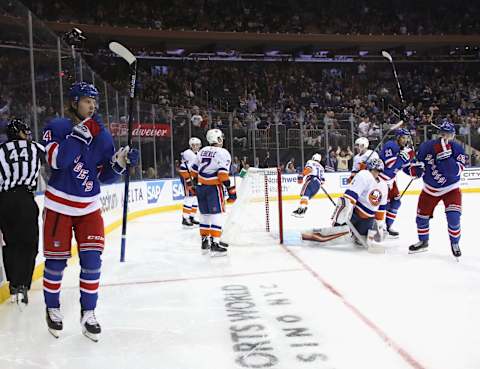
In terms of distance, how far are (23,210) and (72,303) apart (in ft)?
2.50

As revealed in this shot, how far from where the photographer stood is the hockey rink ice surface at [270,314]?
2.60 m

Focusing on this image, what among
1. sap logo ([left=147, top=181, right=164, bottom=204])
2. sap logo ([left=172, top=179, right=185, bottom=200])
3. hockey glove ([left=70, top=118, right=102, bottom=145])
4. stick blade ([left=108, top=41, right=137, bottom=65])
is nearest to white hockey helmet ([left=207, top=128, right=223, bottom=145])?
stick blade ([left=108, top=41, right=137, bottom=65])

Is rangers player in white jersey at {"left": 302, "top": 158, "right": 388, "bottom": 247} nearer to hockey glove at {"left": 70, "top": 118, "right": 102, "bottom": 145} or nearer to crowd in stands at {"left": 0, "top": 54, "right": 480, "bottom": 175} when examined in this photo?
hockey glove at {"left": 70, "top": 118, "right": 102, "bottom": 145}

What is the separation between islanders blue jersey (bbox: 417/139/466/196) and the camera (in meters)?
5.04

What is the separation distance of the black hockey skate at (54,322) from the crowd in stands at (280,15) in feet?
51.1

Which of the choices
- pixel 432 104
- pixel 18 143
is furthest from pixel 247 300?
pixel 432 104

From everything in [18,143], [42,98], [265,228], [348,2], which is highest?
[348,2]

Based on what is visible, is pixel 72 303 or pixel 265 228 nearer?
pixel 72 303

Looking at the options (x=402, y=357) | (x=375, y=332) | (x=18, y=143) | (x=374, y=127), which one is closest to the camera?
(x=402, y=357)

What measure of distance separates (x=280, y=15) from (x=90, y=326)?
19.8 meters

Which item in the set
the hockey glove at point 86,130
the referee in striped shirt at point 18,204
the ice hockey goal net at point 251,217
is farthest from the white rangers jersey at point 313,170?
the hockey glove at point 86,130

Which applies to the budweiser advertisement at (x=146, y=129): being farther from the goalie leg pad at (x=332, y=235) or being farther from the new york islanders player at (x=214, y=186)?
the goalie leg pad at (x=332, y=235)

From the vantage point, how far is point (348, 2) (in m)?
22.2

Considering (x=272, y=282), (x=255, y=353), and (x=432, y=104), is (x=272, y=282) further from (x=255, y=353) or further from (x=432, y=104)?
(x=432, y=104)
